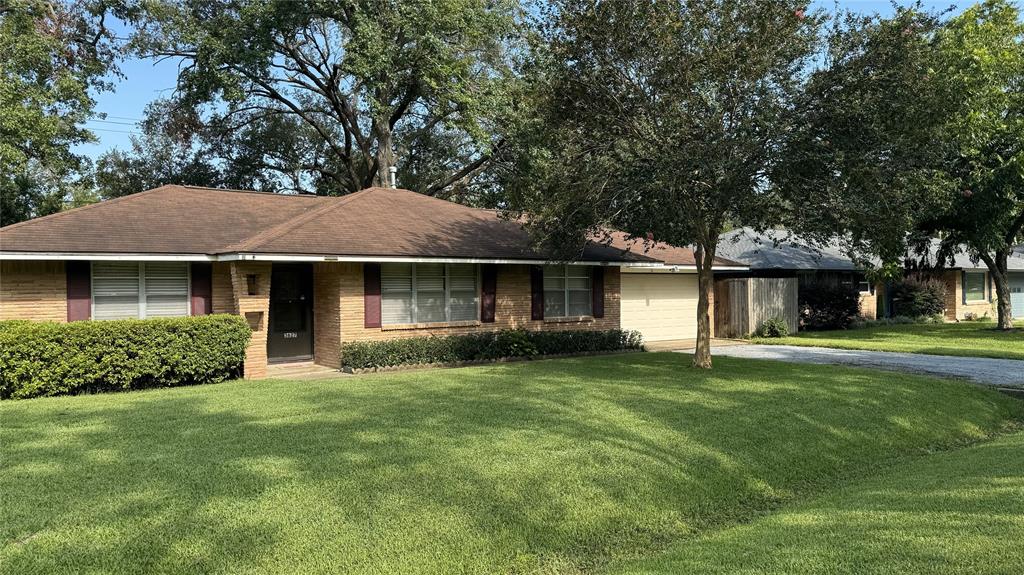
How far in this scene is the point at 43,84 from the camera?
21.0 meters

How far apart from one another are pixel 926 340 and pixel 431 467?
20.9 metres

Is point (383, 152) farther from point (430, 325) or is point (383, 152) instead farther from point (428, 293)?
point (430, 325)

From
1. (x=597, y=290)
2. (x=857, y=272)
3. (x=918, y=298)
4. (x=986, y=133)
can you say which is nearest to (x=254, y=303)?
(x=597, y=290)

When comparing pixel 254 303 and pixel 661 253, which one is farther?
pixel 661 253

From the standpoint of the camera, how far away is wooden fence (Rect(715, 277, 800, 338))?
75.0ft

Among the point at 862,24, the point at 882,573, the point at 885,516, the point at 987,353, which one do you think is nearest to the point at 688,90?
the point at 862,24

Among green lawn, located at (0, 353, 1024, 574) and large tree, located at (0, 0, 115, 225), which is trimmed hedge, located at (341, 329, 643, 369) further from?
large tree, located at (0, 0, 115, 225)

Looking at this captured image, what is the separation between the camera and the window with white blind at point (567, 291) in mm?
18203

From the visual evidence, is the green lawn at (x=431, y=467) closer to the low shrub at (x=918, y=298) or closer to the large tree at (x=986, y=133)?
Result: the large tree at (x=986, y=133)

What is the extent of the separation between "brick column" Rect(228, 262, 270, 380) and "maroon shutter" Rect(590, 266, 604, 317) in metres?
9.27

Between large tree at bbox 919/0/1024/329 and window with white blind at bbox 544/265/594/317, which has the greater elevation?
large tree at bbox 919/0/1024/329

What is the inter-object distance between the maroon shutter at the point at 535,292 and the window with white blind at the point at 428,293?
1.69 metres

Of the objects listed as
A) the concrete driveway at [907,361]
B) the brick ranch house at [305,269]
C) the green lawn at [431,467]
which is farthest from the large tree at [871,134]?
the brick ranch house at [305,269]

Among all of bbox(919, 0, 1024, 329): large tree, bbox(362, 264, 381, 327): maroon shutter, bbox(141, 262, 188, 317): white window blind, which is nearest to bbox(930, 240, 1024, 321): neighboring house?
bbox(919, 0, 1024, 329): large tree
